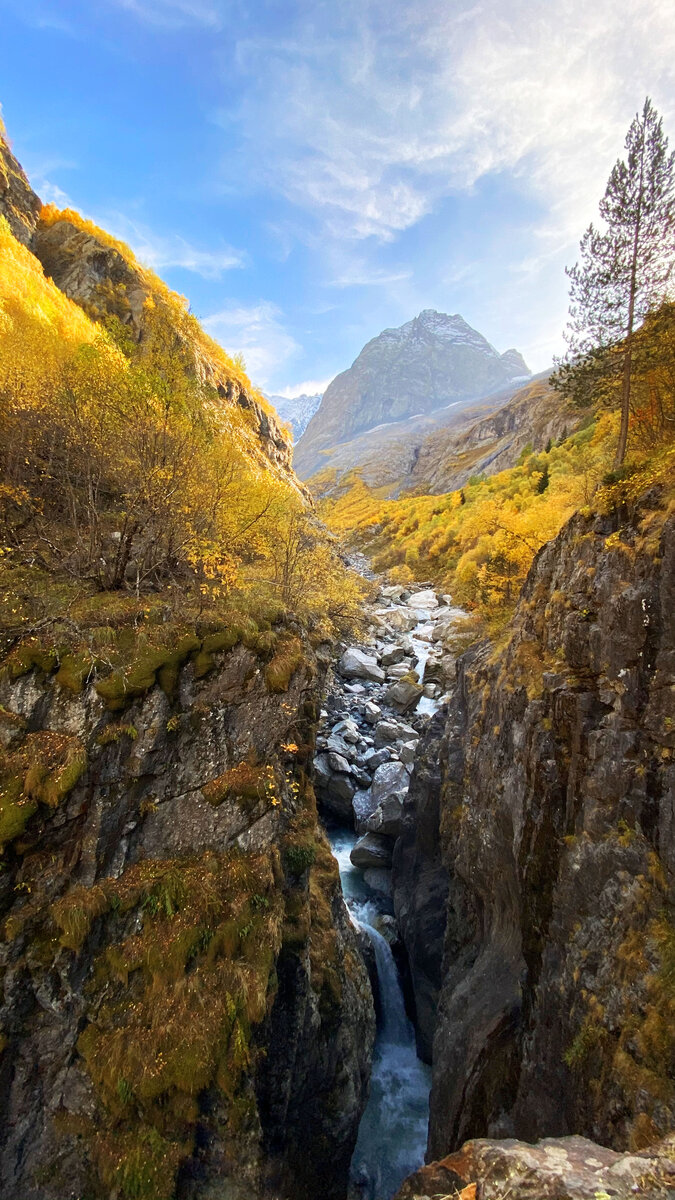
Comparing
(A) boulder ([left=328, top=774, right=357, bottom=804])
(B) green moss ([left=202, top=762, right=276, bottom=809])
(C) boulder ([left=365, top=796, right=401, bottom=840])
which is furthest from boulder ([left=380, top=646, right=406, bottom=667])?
(B) green moss ([left=202, top=762, right=276, bottom=809])

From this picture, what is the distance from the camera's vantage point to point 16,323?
43.9 ft

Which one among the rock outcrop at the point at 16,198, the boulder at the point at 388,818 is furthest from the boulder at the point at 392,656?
the rock outcrop at the point at 16,198

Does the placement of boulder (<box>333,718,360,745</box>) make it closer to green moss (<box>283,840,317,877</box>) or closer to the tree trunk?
green moss (<box>283,840,317,877</box>)

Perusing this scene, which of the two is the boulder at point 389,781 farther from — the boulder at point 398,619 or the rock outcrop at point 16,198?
the rock outcrop at point 16,198

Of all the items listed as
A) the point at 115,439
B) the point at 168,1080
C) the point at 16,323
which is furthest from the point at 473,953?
the point at 16,323

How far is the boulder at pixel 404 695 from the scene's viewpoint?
27344mm

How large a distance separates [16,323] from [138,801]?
14426 millimetres

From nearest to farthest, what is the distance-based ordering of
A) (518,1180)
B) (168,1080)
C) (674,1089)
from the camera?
(518,1180) → (674,1089) → (168,1080)

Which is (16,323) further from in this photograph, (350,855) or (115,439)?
(350,855)

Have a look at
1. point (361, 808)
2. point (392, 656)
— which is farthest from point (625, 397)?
point (392, 656)

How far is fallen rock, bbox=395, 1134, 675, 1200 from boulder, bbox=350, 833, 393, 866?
47.2ft

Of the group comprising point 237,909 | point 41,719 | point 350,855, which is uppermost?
point 41,719

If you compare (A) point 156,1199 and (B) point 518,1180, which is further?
(A) point 156,1199

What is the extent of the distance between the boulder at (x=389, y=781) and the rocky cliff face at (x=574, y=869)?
606 cm
